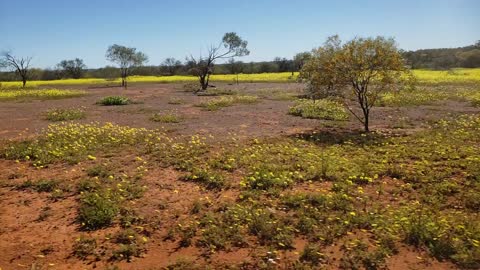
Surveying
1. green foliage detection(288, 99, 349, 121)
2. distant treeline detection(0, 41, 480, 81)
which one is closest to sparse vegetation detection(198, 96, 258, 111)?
green foliage detection(288, 99, 349, 121)

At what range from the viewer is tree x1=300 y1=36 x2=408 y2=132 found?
13.2m

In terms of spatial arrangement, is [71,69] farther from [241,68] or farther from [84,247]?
[84,247]

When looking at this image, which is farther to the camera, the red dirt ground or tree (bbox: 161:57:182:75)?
tree (bbox: 161:57:182:75)

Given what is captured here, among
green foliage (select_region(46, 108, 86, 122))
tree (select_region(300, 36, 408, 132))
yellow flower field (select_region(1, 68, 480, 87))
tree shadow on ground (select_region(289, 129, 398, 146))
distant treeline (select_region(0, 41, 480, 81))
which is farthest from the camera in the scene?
distant treeline (select_region(0, 41, 480, 81))

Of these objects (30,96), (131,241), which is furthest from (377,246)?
(30,96)

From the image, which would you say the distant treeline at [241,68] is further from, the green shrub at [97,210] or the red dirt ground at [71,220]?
the green shrub at [97,210]

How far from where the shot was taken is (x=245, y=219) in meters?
6.17

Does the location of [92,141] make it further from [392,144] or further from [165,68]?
[165,68]

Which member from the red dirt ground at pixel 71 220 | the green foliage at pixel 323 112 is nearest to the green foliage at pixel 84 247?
the red dirt ground at pixel 71 220

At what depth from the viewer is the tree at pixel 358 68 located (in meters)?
13.2

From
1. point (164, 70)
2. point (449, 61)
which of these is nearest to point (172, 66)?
point (164, 70)

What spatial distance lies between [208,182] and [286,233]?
2.76 metres

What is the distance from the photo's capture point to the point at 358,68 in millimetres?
13445

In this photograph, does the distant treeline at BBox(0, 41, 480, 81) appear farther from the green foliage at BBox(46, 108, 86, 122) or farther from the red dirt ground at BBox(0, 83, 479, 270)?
the red dirt ground at BBox(0, 83, 479, 270)
